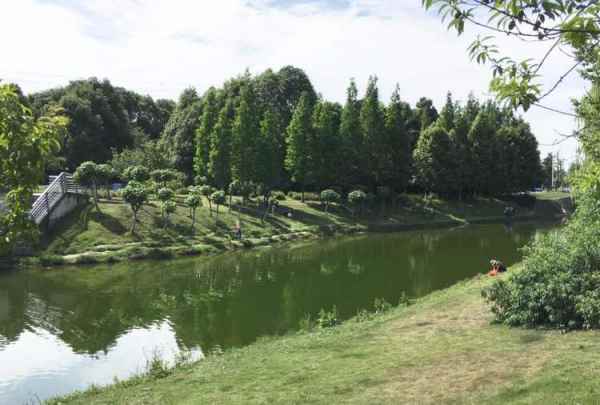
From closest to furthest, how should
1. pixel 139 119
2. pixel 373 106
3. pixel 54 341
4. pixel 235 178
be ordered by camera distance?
pixel 54 341
pixel 235 178
pixel 373 106
pixel 139 119

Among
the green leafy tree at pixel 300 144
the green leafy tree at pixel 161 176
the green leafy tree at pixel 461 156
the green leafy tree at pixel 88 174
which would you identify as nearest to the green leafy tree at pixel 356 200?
the green leafy tree at pixel 300 144

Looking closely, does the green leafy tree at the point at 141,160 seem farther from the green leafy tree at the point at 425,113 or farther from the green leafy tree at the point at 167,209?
the green leafy tree at the point at 425,113

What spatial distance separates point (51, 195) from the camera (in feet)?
120

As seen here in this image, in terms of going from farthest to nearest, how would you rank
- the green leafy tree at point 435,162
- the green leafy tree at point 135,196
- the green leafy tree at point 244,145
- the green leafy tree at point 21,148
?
the green leafy tree at point 435,162 → the green leafy tree at point 244,145 → the green leafy tree at point 135,196 → the green leafy tree at point 21,148

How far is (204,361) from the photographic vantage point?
536 inches

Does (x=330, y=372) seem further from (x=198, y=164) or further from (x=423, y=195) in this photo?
(x=423, y=195)

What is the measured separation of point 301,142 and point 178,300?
33747mm

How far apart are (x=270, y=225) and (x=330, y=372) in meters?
34.6

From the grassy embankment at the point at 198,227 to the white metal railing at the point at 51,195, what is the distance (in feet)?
4.11

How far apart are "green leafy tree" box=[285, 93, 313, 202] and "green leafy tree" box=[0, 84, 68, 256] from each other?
49.8 m

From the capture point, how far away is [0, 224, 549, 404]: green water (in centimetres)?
1611

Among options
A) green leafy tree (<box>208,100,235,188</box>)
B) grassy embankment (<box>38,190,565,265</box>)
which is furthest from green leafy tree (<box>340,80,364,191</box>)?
green leafy tree (<box>208,100,235,188</box>)

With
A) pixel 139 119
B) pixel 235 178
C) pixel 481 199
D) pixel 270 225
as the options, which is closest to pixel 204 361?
pixel 270 225

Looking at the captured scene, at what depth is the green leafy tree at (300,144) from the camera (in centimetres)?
5544
